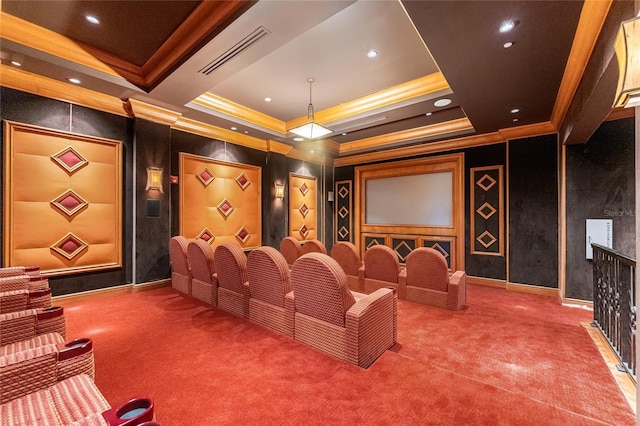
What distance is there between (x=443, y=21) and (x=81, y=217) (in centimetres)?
505

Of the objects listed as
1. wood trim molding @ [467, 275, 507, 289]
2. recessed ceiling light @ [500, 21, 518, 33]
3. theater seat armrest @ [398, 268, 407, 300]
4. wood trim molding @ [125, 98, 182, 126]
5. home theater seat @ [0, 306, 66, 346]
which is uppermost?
wood trim molding @ [125, 98, 182, 126]

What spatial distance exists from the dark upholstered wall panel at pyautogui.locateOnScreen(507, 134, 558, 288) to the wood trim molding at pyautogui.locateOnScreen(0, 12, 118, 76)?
6.78 m

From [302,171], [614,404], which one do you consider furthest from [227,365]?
[302,171]

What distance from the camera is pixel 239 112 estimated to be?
5238mm

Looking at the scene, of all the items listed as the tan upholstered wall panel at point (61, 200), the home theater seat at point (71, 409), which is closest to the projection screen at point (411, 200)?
the tan upholstered wall panel at point (61, 200)

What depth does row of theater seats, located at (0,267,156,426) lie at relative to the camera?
941 millimetres

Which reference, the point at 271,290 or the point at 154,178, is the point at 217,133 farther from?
the point at 271,290

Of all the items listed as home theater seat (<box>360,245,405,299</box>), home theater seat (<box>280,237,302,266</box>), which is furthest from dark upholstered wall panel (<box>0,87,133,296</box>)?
home theater seat (<box>360,245,405,299</box>)

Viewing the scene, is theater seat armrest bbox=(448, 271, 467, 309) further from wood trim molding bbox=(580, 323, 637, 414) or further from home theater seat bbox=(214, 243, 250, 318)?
home theater seat bbox=(214, 243, 250, 318)

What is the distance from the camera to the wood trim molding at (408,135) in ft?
17.7

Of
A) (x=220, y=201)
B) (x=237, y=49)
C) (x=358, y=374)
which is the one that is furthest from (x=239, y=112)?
(x=358, y=374)

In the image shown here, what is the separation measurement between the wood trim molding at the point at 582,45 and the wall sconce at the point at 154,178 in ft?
18.0

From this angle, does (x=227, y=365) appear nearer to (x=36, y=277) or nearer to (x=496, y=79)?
(x=36, y=277)

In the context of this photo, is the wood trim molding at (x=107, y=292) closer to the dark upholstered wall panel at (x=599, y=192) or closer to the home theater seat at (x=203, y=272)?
the home theater seat at (x=203, y=272)
